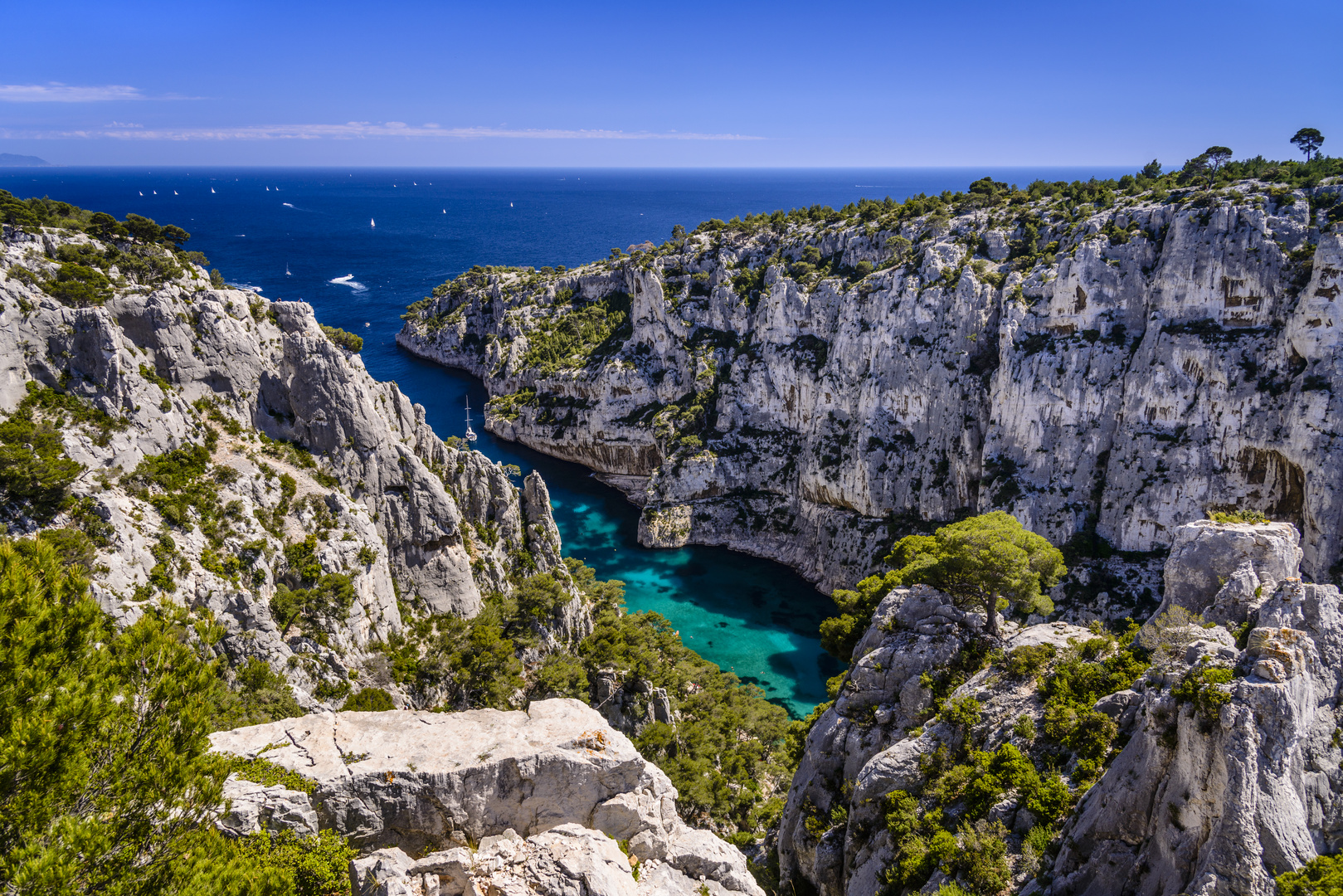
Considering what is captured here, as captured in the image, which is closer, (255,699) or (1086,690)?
(1086,690)

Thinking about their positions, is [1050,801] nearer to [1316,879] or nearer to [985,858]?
[985,858]

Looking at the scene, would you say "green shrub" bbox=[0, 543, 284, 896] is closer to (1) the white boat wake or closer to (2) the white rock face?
(2) the white rock face

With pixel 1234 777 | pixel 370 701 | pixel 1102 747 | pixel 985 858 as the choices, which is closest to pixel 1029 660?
pixel 1102 747

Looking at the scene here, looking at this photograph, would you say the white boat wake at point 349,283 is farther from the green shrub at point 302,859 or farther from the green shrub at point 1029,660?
the green shrub at point 1029,660

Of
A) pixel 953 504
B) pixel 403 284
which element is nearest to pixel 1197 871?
pixel 953 504

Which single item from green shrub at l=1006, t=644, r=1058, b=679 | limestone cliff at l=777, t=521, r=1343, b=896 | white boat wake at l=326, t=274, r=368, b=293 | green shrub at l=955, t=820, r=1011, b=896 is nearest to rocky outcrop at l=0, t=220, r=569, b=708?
limestone cliff at l=777, t=521, r=1343, b=896

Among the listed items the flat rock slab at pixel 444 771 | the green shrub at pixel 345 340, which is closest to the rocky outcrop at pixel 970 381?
the green shrub at pixel 345 340

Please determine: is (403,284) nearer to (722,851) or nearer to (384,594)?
(384,594)

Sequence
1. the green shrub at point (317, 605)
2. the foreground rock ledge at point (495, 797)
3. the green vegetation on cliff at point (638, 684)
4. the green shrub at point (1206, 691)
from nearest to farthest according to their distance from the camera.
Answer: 1. the green shrub at point (1206, 691)
2. the foreground rock ledge at point (495, 797)
3. the green shrub at point (317, 605)
4. the green vegetation on cliff at point (638, 684)
